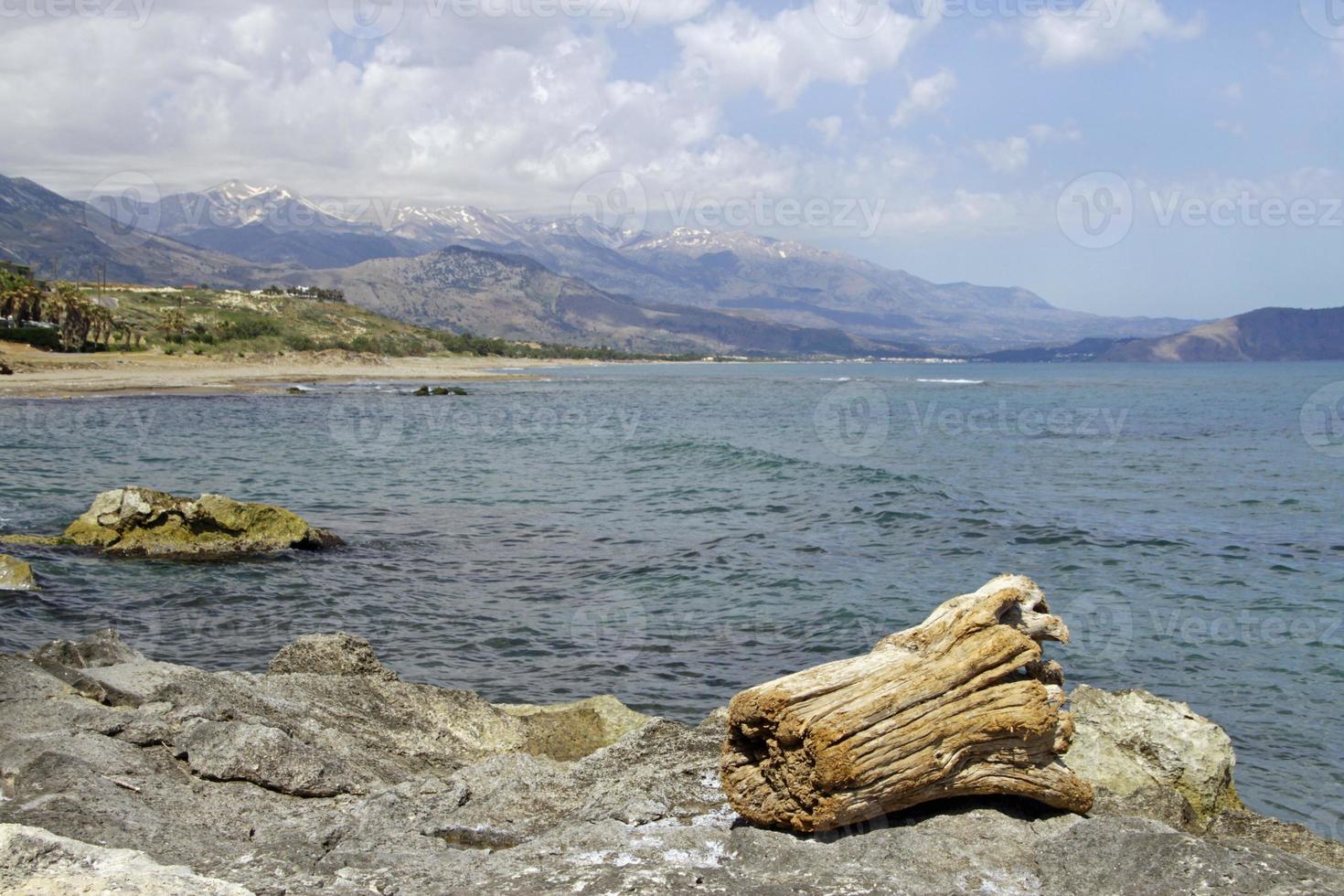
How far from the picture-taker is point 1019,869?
6629 millimetres

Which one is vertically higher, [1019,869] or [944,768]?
[944,768]

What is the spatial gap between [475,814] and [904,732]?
129 inches

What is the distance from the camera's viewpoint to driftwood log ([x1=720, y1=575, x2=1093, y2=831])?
687 centimetres

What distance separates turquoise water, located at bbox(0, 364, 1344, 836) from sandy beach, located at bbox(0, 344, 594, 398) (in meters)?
22.2

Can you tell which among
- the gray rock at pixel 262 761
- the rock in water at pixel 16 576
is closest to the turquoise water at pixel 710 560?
the rock in water at pixel 16 576

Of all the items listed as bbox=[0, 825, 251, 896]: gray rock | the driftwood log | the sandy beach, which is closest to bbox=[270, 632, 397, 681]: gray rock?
bbox=[0, 825, 251, 896]: gray rock

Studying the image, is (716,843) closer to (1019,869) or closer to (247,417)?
(1019,869)

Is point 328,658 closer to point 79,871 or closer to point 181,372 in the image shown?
point 79,871

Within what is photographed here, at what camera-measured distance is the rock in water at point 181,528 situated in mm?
20250

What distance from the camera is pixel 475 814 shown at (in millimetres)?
7633

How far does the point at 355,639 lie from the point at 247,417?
52603 millimetres

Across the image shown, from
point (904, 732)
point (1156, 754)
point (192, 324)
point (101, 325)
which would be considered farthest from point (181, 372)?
point (904, 732)

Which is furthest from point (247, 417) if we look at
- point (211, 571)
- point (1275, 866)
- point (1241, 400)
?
point (1241, 400)

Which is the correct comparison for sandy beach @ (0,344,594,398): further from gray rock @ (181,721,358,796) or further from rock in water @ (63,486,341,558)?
gray rock @ (181,721,358,796)
